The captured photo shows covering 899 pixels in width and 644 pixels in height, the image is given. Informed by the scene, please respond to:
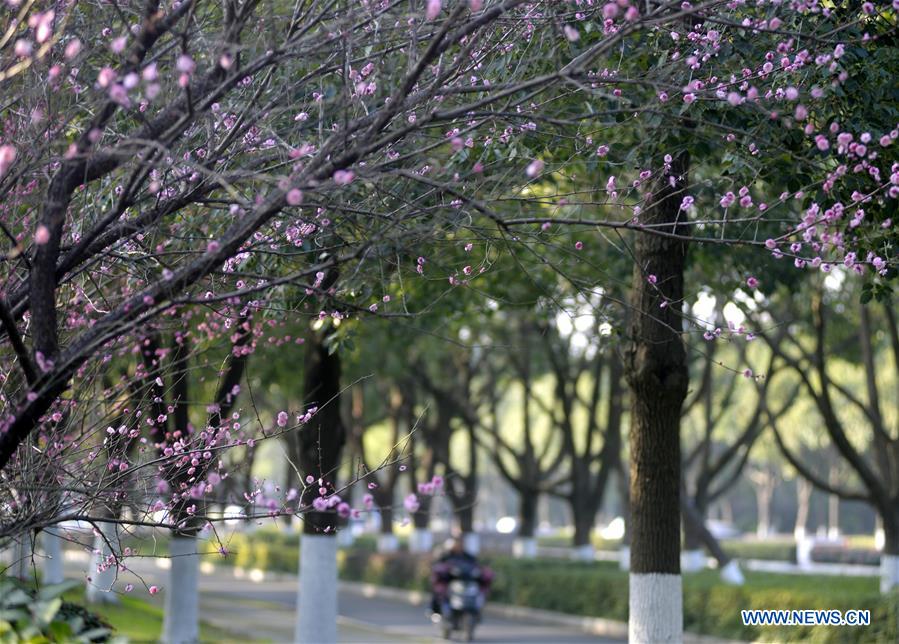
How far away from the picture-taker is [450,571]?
22.2 m

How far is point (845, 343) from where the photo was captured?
82.0 feet

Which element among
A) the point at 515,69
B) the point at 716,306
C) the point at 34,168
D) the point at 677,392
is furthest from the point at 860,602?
the point at 34,168

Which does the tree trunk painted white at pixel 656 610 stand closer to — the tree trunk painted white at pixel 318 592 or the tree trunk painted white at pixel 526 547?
the tree trunk painted white at pixel 318 592

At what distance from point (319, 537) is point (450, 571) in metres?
8.52

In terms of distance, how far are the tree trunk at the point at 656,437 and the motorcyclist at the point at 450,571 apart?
499 inches

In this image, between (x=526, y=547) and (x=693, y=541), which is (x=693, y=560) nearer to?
(x=693, y=541)

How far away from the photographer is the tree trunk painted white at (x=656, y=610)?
367 inches

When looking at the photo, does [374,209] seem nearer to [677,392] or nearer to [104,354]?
[104,354]

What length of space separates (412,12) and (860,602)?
1240 cm

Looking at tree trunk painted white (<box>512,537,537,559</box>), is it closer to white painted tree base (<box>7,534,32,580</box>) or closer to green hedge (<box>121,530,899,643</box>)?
green hedge (<box>121,530,899,643</box>)

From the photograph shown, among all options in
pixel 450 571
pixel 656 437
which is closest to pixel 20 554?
pixel 656 437

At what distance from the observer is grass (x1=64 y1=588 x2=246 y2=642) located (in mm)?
17406

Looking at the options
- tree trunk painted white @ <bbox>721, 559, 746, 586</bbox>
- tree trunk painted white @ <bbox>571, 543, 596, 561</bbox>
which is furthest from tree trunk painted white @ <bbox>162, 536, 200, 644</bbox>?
tree trunk painted white @ <bbox>571, 543, 596, 561</bbox>

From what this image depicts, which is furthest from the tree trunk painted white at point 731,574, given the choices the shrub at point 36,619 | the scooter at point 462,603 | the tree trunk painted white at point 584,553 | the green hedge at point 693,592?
the shrub at point 36,619
